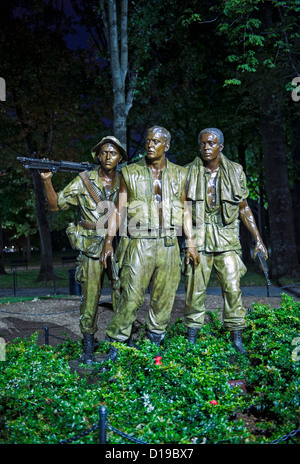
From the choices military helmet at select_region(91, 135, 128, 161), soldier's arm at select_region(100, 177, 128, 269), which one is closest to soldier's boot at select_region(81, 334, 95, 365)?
soldier's arm at select_region(100, 177, 128, 269)

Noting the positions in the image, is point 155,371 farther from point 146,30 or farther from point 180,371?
point 146,30

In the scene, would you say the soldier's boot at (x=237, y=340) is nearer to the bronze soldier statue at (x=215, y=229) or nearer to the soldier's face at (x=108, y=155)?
the bronze soldier statue at (x=215, y=229)

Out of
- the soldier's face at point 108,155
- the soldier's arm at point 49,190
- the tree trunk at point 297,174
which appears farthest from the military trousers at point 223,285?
the tree trunk at point 297,174

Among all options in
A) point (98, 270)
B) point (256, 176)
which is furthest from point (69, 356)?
point (256, 176)

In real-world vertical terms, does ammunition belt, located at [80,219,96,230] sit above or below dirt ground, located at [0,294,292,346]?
above

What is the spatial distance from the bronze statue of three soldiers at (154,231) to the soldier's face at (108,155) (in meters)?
0.01

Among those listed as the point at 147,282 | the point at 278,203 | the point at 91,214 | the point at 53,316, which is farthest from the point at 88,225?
the point at 278,203

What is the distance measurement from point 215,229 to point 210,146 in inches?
37.1

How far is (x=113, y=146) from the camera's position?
5324mm

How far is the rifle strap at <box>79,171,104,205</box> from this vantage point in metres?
5.36

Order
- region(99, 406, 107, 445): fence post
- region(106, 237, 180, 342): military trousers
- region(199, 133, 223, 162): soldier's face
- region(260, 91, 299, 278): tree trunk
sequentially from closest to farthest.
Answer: region(99, 406, 107, 445): fence post < region(106, 237, 180, 342): military trousers < region(199, 133, 223, 162): soldier's face < region(260, 91, 299, 278): tree trunk

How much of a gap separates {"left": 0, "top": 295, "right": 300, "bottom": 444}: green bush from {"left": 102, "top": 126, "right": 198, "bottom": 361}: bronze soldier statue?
0.38m

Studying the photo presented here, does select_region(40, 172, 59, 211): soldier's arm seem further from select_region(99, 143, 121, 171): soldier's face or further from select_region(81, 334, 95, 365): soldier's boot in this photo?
select_region(81, 334, 95, 365): soldier's boot

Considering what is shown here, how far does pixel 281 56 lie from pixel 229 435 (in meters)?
10.7
